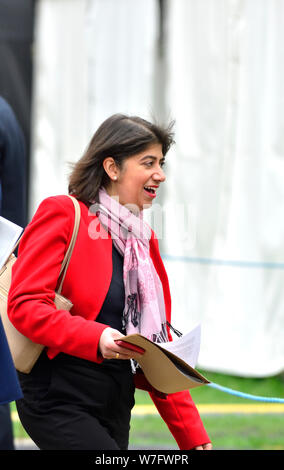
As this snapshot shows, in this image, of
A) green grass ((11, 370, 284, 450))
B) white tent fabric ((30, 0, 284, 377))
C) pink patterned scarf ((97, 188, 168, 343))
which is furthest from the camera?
white tent fabric ((30, 0, 284, 377))

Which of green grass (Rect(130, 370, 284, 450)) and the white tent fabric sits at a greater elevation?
the white tent fabric

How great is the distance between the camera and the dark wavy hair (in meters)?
2.79

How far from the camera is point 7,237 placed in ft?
9.02

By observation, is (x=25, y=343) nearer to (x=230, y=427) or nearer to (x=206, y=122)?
(x=230, y=427)

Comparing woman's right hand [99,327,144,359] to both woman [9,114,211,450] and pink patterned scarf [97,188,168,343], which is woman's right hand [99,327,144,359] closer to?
woman [9,114,211,450]

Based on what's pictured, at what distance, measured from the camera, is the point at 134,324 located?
2648mm

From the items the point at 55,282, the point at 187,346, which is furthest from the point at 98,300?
the point at 187,346

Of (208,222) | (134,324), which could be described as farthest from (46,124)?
(134,324)

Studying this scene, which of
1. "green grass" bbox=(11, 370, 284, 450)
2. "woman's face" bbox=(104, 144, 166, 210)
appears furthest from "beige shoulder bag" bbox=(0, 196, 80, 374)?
"green grass" bbox=(11, 370, 284, 450)

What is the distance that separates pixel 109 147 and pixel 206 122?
3.92m

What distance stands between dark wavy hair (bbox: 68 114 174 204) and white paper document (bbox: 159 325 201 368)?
21.7 inches

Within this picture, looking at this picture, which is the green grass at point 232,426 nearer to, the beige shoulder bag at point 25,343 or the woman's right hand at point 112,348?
the beige shoulder bag at point 25,343

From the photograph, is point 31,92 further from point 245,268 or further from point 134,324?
point 134,324
